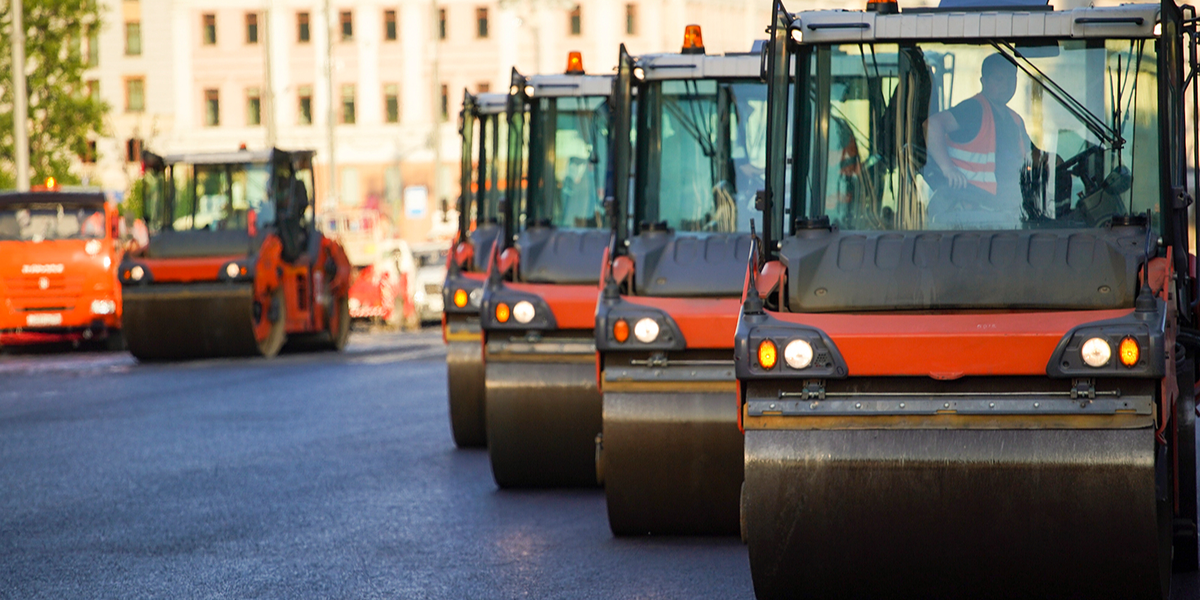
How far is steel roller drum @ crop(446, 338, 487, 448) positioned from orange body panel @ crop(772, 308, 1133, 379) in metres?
6.82

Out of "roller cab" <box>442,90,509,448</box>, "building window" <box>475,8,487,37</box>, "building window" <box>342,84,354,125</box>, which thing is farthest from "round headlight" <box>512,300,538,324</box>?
"building window" <box>342,84,354,125</box>

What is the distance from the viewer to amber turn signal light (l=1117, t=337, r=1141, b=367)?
6.28m

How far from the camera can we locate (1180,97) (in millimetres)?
7367

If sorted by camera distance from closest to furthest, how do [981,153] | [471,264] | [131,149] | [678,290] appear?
[981,153] < [678,290] < [471,264] < [131,149]

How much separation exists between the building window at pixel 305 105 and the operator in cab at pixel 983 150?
230ft

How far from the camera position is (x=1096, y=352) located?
248 inches

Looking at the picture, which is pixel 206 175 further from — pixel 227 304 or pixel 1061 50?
pixel 1061 50

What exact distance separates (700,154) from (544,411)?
5.60 feet

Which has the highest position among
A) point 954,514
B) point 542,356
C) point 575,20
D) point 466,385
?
point 575,20

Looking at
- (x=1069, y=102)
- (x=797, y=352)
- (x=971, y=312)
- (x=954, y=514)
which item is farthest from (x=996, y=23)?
(x=954, y=514)

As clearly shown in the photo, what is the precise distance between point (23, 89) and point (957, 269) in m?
27.4

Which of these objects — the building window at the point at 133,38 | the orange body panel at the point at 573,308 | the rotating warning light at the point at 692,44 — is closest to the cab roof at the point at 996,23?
the rotating warning light at the point at 692,44

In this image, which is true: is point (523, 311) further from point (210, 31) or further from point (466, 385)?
point (210, 31)

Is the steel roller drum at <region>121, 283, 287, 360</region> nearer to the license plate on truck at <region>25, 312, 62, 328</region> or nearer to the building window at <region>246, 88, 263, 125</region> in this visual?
the license plate on truck at <region>25, 312, 62, 328</region>
